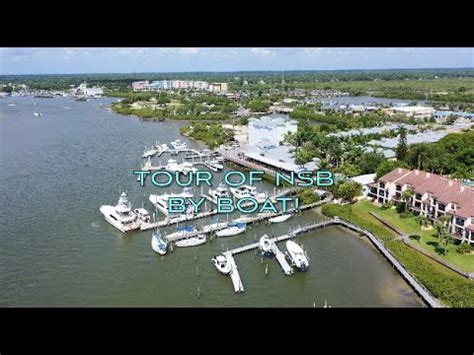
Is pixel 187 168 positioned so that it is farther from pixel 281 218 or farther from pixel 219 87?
pixel 219 87

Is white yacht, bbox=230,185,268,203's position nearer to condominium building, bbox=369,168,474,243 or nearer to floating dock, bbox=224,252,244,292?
condominium building, bbox=369,168,474,243

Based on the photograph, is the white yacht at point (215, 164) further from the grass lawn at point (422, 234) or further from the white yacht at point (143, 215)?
the grass lawn at point (422, 234)

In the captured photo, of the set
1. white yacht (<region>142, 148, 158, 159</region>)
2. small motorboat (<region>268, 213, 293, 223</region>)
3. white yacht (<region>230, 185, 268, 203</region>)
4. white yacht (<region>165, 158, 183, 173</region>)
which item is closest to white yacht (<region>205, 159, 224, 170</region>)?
white yacht (<region>165, 158, 183, 173</region>)

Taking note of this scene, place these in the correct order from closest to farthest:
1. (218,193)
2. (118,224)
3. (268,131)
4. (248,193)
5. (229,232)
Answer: (229,232) → (118,224) → (218,193) → (248,193) → (268,131)

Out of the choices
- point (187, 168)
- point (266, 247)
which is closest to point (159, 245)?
point (266, 247)
